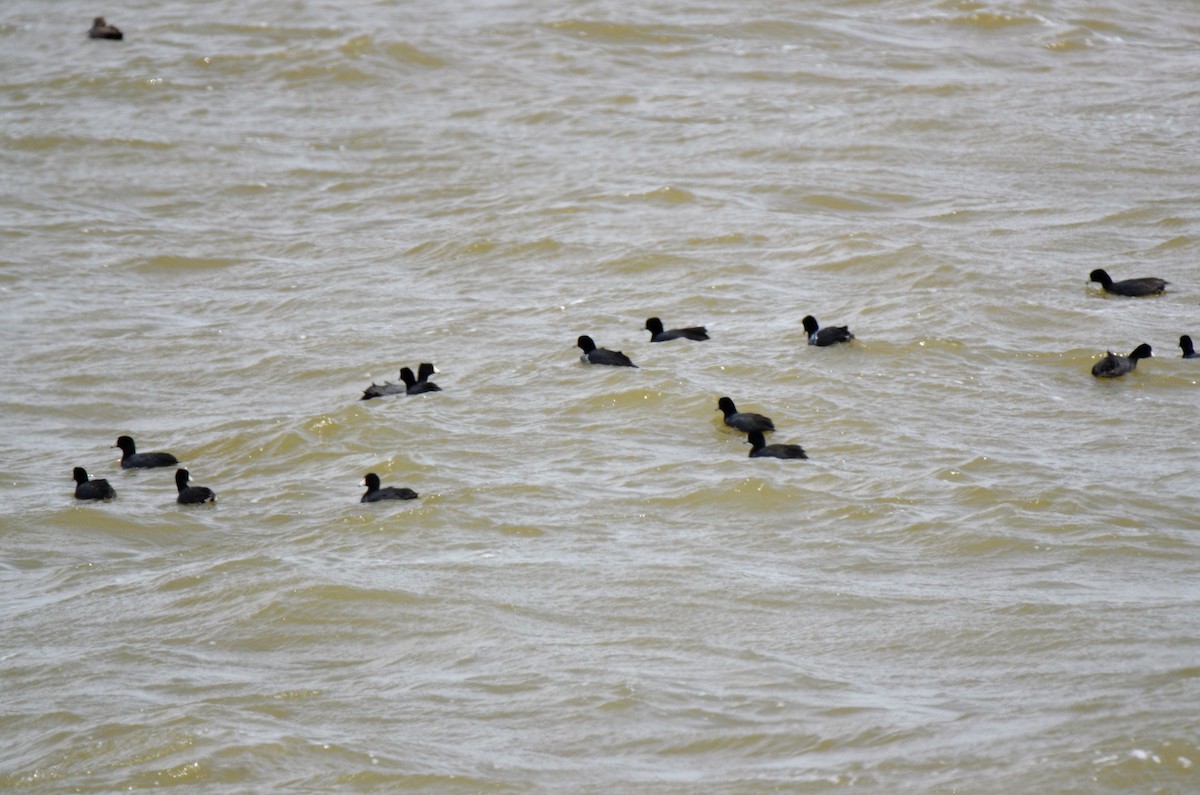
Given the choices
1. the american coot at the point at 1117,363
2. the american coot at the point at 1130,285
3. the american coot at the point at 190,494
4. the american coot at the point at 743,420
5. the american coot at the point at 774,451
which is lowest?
the american coot at the point at 190,494

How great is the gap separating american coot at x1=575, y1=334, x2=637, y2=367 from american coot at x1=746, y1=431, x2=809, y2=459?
7.21ft

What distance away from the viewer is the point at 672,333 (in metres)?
16.1

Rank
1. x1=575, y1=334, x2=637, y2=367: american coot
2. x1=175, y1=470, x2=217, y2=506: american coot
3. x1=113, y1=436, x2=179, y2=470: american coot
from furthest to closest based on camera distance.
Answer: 1. x1=575, y1=334, x2=637, y2=367: american coot
2. x1=113, y1=436, x2=179, y2=470: american coot
3. x1=175, y1=470, x2=217, y2=506: american coot

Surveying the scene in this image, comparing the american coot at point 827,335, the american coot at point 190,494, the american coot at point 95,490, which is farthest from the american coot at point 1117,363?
the american coot at point 95,490

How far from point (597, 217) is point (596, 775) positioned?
1240 centimetres

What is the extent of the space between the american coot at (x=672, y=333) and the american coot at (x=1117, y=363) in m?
3.64

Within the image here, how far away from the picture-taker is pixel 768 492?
40.9 ft

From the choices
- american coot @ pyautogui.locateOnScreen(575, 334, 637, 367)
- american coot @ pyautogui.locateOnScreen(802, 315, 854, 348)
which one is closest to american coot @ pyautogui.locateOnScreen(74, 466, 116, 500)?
american coot @ pyautogui.locateOnScreen(575, 334, 637, 367)

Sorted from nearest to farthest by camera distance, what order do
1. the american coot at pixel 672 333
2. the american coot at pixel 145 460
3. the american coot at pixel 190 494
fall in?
the american coot at pixel 190 494 → the american coot at pixel 145 460 → the american coot at pixel 672 333

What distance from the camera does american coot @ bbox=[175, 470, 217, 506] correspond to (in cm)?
1273

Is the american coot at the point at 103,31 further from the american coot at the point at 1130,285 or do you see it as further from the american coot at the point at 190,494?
the american coot at the point at 1130,285

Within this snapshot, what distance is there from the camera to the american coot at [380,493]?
41.1ft

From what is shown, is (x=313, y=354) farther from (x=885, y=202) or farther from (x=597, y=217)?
(x=885, y=202)

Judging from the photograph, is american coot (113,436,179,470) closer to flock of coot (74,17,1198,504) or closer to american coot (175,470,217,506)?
flock of coot (74,17,1198,504)
